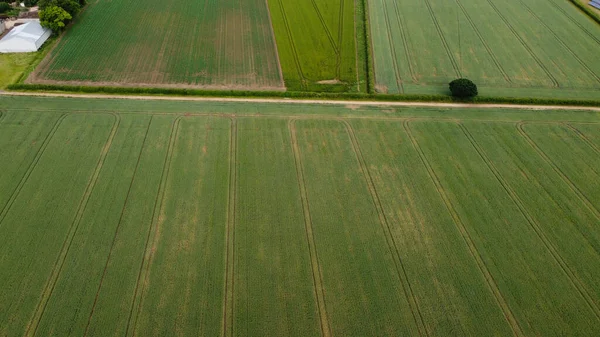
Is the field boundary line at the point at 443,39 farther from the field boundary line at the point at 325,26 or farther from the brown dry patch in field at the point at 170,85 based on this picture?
the brown dry patch in field at the point at 170,85

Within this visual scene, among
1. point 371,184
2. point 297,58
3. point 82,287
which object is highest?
point 297,58

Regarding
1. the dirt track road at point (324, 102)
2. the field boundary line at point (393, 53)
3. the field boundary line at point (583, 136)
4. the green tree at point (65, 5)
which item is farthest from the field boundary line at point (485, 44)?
the green tree at point (65, 5)

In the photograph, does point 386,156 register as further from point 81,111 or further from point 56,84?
point 56,84

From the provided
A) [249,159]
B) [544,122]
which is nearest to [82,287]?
[249,159]

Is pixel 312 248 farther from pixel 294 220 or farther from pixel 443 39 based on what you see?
pixel 443 39

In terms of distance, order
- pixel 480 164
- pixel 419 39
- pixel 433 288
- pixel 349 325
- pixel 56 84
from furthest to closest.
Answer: pixel 419 39 → pixel 56 84 → pixel 480 164 → pixel 433 288 → pixel 349 325

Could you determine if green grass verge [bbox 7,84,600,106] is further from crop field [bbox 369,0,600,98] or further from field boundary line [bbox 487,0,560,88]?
field boundary line [bbox 487,0,560,88]

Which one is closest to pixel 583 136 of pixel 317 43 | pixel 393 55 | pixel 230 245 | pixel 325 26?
pixel 393 55
